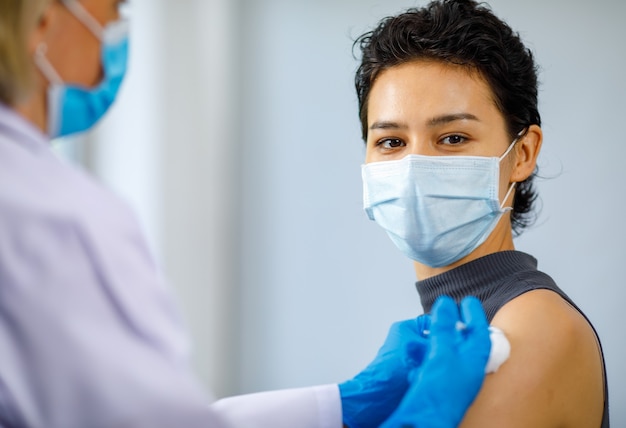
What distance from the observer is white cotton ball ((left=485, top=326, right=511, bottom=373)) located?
1.21 m

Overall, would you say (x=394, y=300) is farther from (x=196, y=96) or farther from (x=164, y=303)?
(x=164, y=303)

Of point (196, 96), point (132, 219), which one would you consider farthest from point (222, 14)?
point (132, 219)

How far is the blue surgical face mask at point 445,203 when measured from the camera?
1.47m

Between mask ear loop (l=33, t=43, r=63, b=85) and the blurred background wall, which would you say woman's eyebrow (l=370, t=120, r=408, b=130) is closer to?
mask ear loop (l=33, t=43, r=63, b=85)

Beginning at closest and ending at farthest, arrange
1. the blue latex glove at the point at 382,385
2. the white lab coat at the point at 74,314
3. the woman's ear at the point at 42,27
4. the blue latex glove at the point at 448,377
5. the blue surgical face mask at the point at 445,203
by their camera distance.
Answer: the white lab coat at the point at 74,314, the woman's ear at the point at 42,27, the blue latex glove at the point at 448,377, the blue latex glove at the point at 382,385, the blue surgical face mask at the point at 445,203

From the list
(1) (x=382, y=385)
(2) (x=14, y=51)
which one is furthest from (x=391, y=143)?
(2) (x=14, y=51)

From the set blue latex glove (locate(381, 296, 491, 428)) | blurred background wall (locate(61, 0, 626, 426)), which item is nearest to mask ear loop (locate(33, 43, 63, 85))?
blue latex glove (locate(381, 296, 491, 428))

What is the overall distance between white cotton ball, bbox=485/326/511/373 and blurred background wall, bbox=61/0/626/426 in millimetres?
1317

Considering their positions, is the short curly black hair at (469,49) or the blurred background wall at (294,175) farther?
the blurred background wall at (294,175)

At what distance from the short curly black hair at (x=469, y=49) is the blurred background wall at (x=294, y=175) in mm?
965

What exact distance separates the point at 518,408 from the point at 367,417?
0.27 m

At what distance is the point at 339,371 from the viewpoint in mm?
2834

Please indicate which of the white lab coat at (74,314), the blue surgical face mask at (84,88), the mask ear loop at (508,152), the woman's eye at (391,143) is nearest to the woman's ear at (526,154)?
the mask ear loop at (508,152)

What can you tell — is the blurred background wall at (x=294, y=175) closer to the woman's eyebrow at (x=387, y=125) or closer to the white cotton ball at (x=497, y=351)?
the woman's eyebrow at (x=387, y=125)
